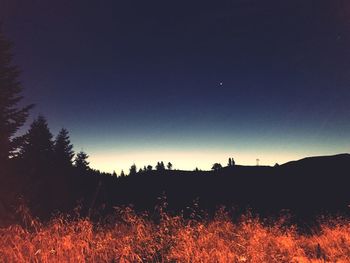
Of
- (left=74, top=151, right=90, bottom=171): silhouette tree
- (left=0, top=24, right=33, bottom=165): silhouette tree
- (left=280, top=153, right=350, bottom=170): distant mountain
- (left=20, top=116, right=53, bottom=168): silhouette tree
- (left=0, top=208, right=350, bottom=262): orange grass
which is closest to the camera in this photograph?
(left=0, top=208, right=350, bottom=262): orange grass

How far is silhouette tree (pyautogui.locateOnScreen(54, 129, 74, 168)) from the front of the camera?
40806 mm

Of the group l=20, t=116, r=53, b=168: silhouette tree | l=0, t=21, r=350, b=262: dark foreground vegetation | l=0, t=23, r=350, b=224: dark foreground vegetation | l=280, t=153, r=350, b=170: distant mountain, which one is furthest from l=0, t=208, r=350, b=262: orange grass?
l=280, t=153, r=350, b=170: distant mountain

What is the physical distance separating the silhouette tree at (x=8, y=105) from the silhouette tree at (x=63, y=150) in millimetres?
22045

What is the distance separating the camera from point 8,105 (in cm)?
1822

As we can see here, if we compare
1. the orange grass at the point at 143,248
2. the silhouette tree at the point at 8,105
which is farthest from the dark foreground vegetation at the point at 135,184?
the orange grass at the point at 143,248

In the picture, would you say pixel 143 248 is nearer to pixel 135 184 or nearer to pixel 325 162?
pixel 325 162

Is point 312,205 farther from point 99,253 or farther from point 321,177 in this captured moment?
point 99,253

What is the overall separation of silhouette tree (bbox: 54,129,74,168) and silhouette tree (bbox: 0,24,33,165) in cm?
2204

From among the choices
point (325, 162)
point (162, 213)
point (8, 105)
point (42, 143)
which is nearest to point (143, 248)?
point (162, 213)

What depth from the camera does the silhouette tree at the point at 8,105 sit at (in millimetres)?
17498

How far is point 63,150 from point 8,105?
29.0 meters

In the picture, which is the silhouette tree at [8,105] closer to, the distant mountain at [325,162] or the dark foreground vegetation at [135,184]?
the dark foreground vegetation at [135,184]

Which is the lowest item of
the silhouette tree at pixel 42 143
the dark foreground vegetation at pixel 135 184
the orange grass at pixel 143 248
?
the orange grass at pixel 143 248

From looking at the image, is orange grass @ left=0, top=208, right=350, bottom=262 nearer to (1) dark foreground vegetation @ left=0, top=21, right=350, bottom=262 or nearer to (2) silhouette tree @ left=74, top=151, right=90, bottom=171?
(1) dark foreground vegetation @ left=0, top=21, right=350, bottom=262
